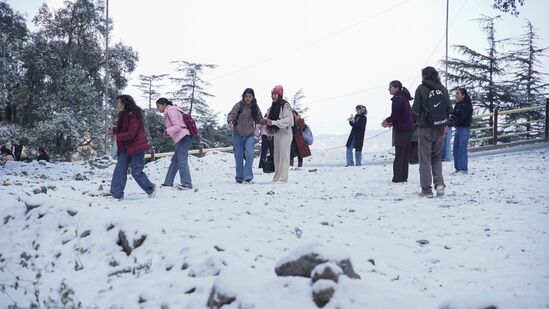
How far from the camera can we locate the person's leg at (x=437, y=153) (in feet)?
24.1

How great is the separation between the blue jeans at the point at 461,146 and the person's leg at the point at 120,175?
729cm

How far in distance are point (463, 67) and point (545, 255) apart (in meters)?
29.1

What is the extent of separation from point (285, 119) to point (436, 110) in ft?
11.0

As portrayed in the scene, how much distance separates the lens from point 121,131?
7547 mm

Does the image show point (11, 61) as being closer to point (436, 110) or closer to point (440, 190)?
point (436, 110)

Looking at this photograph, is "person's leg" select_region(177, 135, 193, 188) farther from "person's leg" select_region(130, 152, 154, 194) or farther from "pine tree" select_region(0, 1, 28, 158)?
"pine tree" select_region(0, 1, 28, 158)

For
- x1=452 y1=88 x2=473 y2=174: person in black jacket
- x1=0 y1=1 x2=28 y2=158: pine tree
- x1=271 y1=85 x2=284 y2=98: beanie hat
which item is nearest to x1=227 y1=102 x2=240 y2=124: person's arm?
x1=271 y1=85 x2=284 y2=98: beanie hat

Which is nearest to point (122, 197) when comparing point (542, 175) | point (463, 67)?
point (542, 175)

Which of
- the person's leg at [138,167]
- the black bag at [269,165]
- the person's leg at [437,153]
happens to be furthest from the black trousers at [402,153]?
the person's leg at [138,167]

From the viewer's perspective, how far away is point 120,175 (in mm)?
7652

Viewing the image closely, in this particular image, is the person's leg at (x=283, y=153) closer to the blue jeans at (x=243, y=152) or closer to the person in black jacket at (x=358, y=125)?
the blue jeans at (x=243, y=152)

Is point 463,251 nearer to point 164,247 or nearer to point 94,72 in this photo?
point 164,247

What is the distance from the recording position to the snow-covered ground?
3301 millimetres

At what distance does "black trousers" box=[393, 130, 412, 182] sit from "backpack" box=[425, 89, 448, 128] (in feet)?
6.81
